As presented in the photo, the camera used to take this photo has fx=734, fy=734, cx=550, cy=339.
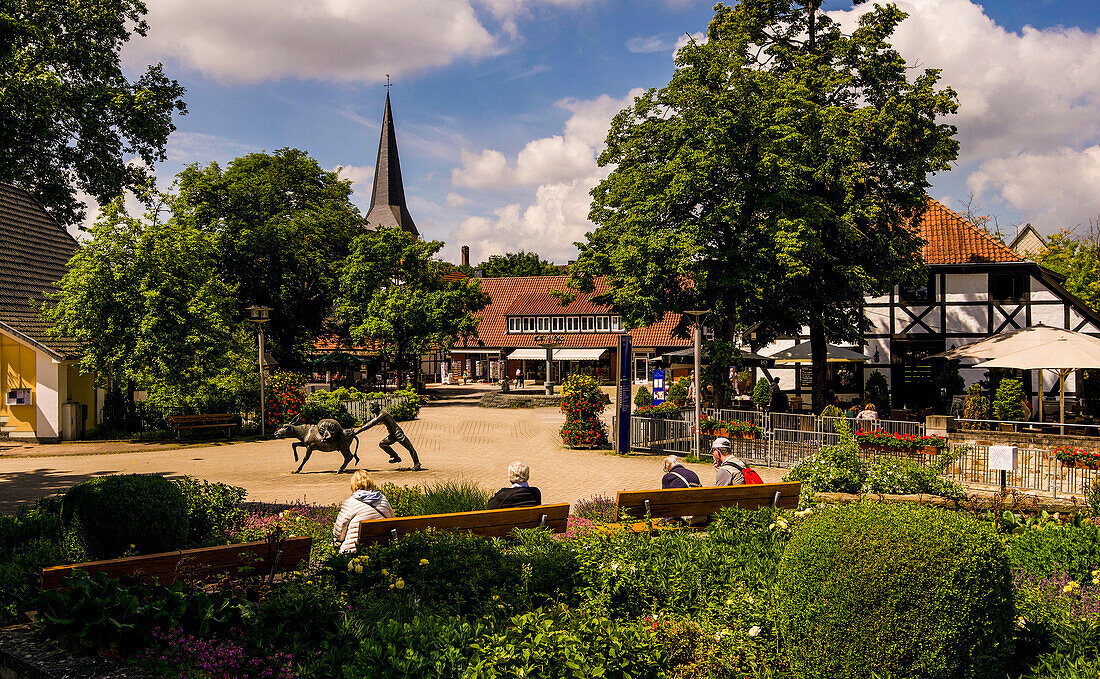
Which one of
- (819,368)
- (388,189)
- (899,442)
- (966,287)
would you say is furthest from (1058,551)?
(388,189)

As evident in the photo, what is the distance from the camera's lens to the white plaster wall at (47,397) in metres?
22.0

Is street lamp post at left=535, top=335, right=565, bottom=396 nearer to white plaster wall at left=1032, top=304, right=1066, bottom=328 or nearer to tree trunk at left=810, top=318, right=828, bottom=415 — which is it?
tree trunk at left=810, top=318, right=828, bottom=415

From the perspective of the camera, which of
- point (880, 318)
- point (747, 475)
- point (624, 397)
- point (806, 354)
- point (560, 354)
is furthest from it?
point (560, 354)

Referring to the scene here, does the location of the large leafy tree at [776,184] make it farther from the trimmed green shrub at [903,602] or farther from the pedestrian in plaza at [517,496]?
the trimmed green shrub at [903,602]

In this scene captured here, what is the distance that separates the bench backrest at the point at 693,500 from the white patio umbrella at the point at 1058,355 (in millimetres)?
12525

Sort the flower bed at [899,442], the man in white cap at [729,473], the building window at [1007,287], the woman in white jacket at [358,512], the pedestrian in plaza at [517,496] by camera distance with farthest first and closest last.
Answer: the building window at [1007,287] → the flower bed at [899,442] → the man in white cap at [729,473] → the pedestrian in plaza at [517,496] → the woman in white jacket at [358,512]

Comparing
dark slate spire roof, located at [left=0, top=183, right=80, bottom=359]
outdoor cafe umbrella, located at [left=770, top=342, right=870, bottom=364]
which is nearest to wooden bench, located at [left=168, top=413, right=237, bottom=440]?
dark slate spire roof, located at [left=0, top=183, right=80, bottom=359]

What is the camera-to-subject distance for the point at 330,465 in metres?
17.1

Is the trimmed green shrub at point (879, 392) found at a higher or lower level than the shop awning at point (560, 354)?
lower

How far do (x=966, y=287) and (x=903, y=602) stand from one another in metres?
27.4

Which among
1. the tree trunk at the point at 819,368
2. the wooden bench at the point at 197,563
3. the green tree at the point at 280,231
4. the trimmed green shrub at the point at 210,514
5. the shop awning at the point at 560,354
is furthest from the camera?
the shop awning at the point at 560,354

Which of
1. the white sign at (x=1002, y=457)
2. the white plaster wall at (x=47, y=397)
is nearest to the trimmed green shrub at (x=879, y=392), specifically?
the white sign at (x=1002, y=457)

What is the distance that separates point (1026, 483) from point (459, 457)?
39.6 ft

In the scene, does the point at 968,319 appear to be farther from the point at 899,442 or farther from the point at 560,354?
the point at 560,354
